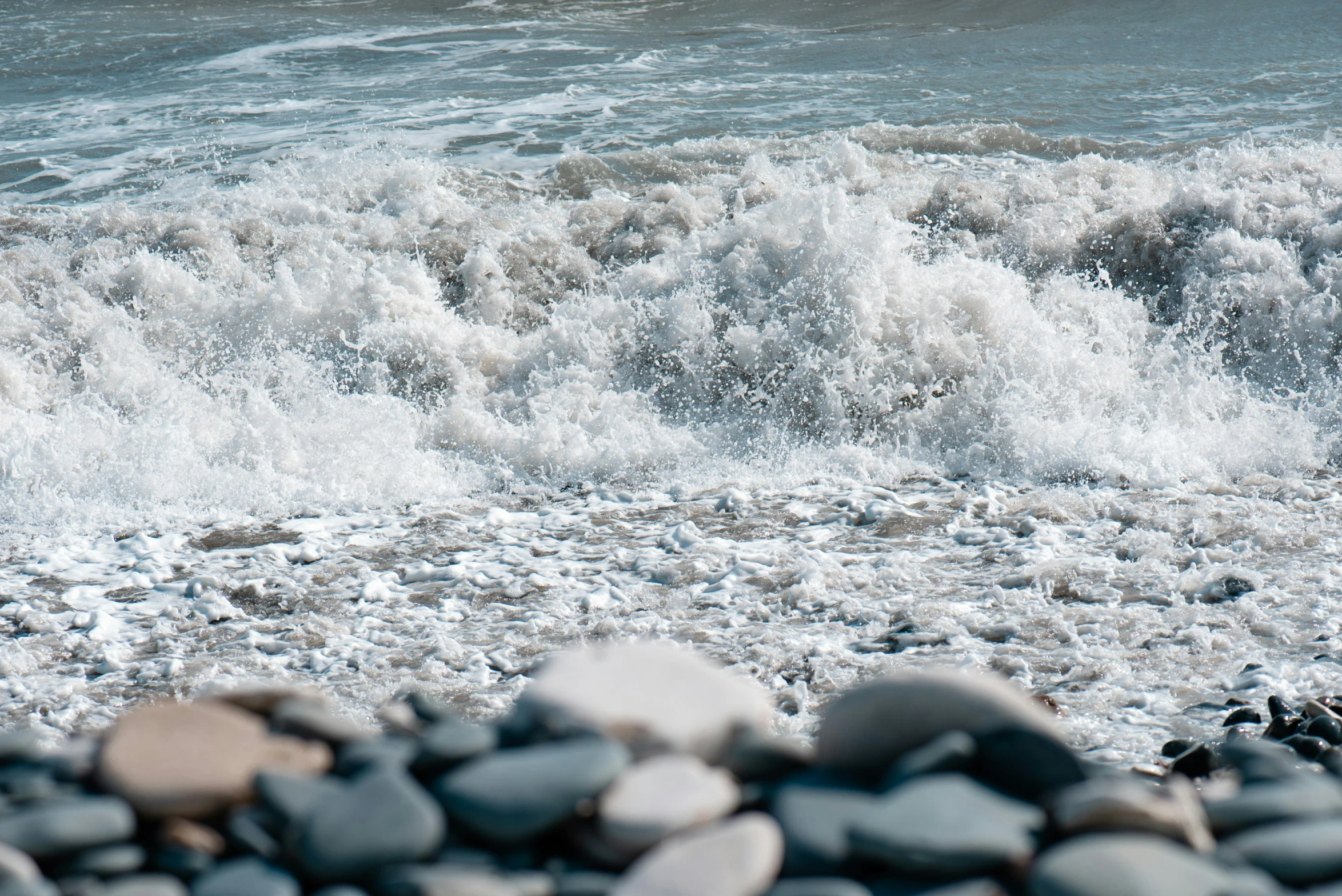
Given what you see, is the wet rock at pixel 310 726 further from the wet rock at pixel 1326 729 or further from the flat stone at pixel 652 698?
the wet rock at pixel 1326 729

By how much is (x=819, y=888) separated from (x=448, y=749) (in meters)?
0.62

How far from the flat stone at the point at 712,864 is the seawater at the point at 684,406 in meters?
1.65

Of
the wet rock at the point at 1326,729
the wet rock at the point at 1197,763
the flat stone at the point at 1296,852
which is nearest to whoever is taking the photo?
the flat stone at the point at 1296,852

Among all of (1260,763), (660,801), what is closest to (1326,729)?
(1260,763)

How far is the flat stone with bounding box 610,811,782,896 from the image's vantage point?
4.91 ft

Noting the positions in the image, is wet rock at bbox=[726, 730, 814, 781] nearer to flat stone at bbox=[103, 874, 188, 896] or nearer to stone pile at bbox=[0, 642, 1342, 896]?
stone pile at bbox=[0, 642, 1342, 896]

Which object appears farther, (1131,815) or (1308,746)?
(1308,746)

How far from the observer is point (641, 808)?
1602 millimetres

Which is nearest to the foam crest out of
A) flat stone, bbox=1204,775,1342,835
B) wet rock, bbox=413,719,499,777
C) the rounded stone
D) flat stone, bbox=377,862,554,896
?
the rounded stone

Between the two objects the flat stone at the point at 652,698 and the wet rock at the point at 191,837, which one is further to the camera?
the flat stone at the point at 652,698

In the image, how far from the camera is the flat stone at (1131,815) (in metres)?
1.56

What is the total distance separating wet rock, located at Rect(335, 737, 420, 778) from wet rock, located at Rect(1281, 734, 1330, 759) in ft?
7.18

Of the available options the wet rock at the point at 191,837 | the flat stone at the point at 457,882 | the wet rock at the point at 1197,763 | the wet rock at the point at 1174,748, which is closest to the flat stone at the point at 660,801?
the flat stone at the point at 457,882

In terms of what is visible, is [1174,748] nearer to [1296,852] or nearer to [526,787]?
[1296,852]
